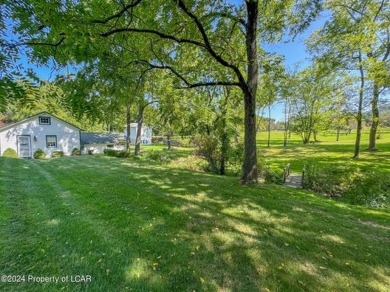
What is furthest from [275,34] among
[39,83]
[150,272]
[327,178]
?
[150,272]

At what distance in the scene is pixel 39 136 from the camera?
20.3 meters

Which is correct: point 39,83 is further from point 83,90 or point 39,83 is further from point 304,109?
point 304,109

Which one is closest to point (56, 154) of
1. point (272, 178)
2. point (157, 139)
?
point (272, 178)

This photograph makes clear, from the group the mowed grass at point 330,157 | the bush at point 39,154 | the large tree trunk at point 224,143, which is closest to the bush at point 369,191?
the mowed grass at point 330,157

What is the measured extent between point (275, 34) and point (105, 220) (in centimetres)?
879

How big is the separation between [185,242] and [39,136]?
23.7 meters

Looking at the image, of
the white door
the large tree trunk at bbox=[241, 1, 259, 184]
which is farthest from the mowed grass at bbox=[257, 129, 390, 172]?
the white door

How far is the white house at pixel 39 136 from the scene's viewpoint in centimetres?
1894

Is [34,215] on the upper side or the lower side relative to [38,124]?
lower

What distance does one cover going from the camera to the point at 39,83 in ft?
7.86

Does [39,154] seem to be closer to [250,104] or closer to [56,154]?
[56,154]

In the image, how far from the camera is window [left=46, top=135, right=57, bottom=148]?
2082 cm

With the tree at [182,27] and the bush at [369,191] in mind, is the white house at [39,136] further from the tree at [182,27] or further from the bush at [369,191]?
the bush at [369,191]

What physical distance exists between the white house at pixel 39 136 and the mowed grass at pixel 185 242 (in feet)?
62.4
